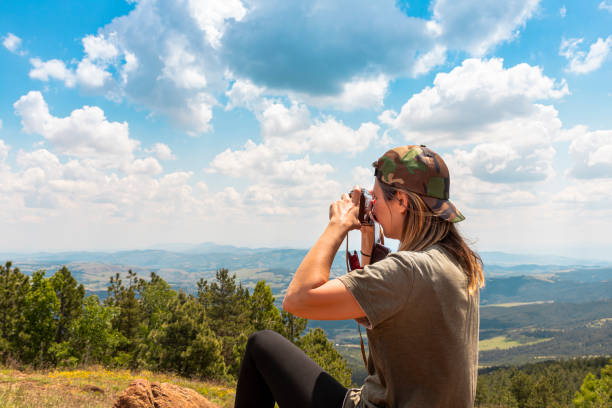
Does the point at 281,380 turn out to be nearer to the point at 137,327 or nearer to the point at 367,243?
the point at 367,243

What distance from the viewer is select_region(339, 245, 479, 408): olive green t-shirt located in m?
1.63

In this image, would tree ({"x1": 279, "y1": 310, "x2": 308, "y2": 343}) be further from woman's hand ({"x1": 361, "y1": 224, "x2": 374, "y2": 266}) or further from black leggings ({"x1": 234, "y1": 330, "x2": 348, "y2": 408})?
woman's hand ({"x1": 361, "y1": 224, "x2": 374, "y2": 266})

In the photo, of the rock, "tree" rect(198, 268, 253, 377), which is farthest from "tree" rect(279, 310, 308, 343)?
the rock

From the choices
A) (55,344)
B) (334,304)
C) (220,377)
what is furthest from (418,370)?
(55,344)

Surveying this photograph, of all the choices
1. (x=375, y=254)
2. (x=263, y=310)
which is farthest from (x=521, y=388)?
(x=375, y=254)

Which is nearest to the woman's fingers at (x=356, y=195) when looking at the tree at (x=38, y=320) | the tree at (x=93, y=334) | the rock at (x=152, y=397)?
the rock at (x=152, y=397)

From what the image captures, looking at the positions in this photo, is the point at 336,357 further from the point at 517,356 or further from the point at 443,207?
the point at 517,356

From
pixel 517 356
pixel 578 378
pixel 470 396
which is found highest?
pixel 470 396

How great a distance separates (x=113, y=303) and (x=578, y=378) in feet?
301

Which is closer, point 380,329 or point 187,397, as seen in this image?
point 380,329

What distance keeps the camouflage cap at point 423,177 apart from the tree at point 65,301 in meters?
39.2

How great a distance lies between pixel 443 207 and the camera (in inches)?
77.7

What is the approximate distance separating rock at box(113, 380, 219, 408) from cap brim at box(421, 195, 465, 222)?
12.6 feet

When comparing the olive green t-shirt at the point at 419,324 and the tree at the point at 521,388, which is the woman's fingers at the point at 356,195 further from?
the tree at the point at 521,388
